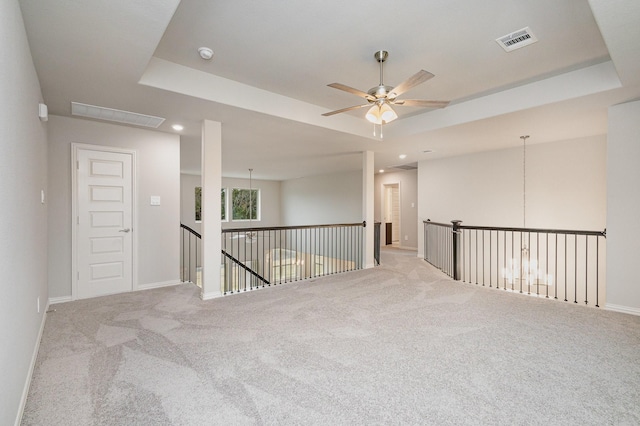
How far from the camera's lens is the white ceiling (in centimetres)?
231

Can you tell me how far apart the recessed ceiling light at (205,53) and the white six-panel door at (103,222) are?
242cm

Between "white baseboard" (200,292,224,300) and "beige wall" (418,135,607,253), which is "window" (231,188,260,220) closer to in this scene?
"beige wall" (418,135,607,253)

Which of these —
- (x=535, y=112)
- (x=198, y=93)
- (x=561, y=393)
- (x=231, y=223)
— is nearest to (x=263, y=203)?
(x=231, y=223)

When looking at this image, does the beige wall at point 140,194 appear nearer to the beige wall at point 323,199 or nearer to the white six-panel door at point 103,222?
the white six-panel door at point 103,222

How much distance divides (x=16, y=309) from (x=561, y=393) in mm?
3662

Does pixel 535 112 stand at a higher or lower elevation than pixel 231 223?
higher

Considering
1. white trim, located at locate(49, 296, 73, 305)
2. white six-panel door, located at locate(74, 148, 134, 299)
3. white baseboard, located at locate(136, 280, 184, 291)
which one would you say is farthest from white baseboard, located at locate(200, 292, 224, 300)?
white trim, located at locate(49, 296, 73, 305)

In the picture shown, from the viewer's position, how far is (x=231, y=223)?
11.6 m

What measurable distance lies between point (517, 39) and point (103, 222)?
5.68m

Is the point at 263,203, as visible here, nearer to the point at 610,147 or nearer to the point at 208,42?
the point at 208,42

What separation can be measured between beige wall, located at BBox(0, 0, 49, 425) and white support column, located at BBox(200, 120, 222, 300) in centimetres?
179

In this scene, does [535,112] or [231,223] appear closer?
[535,112]

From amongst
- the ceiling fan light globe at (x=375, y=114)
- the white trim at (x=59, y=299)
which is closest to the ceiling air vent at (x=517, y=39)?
the ceiling fan light globe at (x=375, y=114)

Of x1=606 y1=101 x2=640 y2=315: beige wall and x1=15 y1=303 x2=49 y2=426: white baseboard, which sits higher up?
x1=606 y1=101 x2=640 y2=315: beige wall
